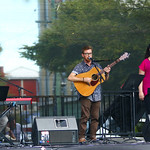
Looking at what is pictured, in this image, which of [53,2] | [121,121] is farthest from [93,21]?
[121,121]

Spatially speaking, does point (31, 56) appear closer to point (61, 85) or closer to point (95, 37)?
point (61, 85)

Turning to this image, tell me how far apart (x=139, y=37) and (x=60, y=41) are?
2500 millimetres

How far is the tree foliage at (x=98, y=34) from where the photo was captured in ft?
40.2

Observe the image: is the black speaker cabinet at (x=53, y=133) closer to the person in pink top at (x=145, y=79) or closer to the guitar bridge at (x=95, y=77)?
the guitar bridge at (x=95, y=77)

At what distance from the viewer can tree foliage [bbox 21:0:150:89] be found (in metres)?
12.2

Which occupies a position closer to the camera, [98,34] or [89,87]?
[89,87]

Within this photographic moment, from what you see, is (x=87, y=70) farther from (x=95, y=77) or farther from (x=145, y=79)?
(x=145, y=79)

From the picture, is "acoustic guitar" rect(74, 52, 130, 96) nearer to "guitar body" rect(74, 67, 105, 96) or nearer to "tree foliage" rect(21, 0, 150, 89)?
"guitar body" rect(74, 67, 105, 96)

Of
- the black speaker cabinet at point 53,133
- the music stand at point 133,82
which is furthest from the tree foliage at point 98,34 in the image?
the black speaker cabinet at point 53,133

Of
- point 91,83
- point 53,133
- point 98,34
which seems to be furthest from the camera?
point 98,34

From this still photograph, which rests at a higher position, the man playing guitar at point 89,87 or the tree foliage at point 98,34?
the tree foliage at point 98,34

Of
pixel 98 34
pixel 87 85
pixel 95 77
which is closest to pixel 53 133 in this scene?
pixel 87 85

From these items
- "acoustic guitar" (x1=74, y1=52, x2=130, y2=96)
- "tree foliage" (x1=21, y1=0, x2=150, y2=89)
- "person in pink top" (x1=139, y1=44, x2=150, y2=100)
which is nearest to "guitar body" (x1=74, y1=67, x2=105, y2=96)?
"acoustic guitar" (x1=74, y1=52, x2=130, y2=96)

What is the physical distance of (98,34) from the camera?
41.4 feet
